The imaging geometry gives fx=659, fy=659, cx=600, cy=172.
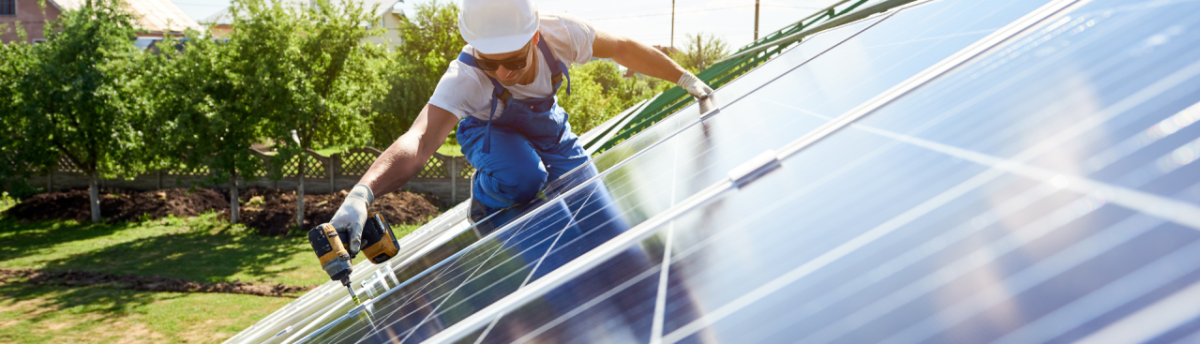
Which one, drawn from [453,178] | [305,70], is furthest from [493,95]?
[453,178]

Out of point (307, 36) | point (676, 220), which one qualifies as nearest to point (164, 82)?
point (307, 36)

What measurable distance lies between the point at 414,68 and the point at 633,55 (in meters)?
22.8

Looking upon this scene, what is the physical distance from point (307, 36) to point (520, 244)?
50.5 feet

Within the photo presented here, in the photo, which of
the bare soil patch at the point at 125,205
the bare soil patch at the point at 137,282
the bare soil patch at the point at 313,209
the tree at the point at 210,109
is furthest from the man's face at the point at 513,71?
the bare soil patch at the point at 125,205

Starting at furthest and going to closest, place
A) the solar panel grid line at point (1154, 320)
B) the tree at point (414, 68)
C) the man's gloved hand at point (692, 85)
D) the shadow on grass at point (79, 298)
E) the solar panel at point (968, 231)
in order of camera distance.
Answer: the tree at point (414, 68) → the shadow on grass at point (79, 298) → the man's gloved hand at point (692, 85) → the solar panel at point (968, 231) → the solar panel grid line at point (1154, 320)

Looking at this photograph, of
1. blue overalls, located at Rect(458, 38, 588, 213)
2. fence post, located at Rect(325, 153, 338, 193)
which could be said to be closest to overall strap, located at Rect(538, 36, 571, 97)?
blue overalls, located at Rect(458, 38, 588, 213)

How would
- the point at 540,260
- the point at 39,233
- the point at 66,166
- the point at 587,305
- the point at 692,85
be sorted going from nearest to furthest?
the point at 587,305
the point at 540,260
the point at 692,85
the point at 39,233
the point at 66,166

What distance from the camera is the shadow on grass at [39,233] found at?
1539cm

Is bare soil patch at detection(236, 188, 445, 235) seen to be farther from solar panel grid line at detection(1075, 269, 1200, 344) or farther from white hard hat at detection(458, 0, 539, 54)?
solar panel grid line at detection(1075, 269, 1200, 344)

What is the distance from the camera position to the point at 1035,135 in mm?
1421

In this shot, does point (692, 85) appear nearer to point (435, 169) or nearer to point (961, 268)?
point (961, 268)

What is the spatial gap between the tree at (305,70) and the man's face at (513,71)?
1316cm

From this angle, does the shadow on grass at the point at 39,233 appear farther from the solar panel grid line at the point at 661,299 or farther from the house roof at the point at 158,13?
the house roof at the point at 158,13

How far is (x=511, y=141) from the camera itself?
4.49 metres
